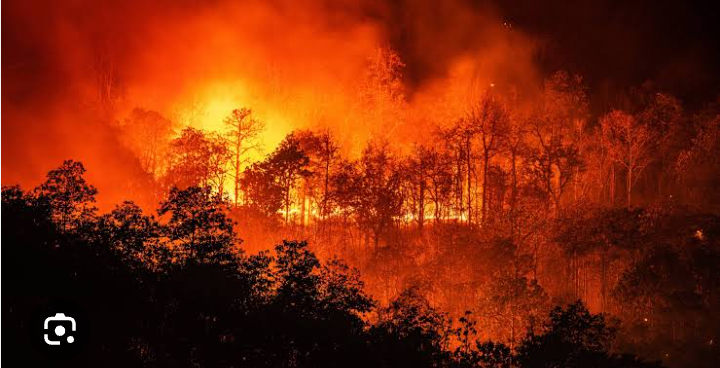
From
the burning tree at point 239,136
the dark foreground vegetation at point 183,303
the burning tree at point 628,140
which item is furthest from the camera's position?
the burning tree at point 628,140

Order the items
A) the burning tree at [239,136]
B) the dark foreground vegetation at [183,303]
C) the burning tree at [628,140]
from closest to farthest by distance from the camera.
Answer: the dark foreground vegetation at [183,303] < the burning tree at [239,136] < the burning tree at [628,140]

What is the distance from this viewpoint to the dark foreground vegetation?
1582 centimetres

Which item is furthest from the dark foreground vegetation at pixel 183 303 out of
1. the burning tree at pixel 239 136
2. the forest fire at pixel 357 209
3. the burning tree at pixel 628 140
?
the burning tree at pixel 628 140

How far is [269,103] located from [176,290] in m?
54.0

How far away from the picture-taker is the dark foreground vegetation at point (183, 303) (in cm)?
1582

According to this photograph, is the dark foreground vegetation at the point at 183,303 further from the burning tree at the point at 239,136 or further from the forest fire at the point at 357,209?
the burning tree at the point at 239,136

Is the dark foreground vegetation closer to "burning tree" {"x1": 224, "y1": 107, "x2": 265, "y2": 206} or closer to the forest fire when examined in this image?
the forest fire

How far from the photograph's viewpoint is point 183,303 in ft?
55.7

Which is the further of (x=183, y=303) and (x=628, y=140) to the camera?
(x=628, y=140)

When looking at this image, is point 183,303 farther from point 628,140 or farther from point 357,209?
point 628,140

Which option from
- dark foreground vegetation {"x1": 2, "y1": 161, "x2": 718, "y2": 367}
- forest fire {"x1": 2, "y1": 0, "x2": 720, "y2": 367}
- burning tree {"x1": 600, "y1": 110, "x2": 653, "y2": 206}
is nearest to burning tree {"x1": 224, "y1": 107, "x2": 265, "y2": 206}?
forest fire {"x1": 2, "y1": 0, "x2": 720, "y2": 367}

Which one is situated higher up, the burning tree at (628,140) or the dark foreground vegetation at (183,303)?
the burning tree at (628,140)

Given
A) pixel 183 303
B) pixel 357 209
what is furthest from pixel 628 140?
pixel 183 303

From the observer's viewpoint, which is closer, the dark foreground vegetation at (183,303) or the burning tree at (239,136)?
the dark foreground vegetation at (183,303)
